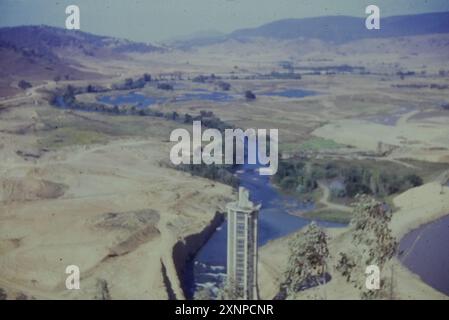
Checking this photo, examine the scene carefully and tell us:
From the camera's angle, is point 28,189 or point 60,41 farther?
point 60,41

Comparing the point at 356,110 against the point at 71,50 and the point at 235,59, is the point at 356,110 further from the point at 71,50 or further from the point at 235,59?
the point at 71,50

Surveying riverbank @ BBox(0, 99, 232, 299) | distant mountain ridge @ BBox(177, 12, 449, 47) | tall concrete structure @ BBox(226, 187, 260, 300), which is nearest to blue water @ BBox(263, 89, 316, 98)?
distant mountain ridge @ BBox(177, 12, 449, 47)

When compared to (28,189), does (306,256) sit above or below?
below

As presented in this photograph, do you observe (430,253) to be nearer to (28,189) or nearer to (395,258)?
(395,258)

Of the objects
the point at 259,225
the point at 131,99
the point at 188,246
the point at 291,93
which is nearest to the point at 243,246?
the point at 188,246

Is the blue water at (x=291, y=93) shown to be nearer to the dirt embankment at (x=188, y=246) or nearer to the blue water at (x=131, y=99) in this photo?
the blue water at (x=131, y=99)
